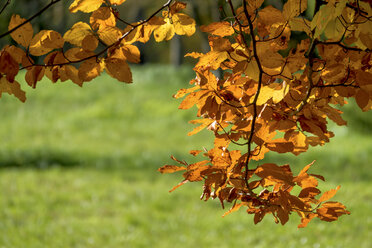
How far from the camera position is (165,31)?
60.5 inches

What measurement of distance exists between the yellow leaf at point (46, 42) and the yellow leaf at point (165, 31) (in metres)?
0.29

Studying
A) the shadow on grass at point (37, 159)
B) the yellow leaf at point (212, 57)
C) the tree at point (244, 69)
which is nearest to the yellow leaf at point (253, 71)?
the tree at point (244, 69)

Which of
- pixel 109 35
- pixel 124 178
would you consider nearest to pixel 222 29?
pixel 109 35

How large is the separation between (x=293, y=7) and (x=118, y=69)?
0.51m

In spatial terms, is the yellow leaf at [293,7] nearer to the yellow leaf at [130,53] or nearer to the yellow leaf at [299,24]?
the yellow leaf at [299,24]

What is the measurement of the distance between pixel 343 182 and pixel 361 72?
5312mm

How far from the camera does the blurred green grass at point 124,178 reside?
174 inches

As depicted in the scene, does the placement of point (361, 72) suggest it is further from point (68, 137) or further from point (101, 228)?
point (68, 137)

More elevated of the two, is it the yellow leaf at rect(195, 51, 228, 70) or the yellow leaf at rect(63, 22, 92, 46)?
the yellow leaf at rect(63, 22, 92, 46)

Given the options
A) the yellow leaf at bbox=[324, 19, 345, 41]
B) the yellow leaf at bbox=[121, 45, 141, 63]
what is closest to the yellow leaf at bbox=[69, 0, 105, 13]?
the yellow leaf at bbox=[121, 45, 141, 63]

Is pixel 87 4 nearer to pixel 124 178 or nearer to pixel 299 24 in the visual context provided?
pixel 299 24

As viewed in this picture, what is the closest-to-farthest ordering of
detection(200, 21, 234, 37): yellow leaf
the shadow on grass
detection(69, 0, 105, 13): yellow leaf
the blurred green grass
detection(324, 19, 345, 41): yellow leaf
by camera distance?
detection(324, 19, 345, 41): yellow leaf, detection(69, 0, 105, 13): yellow leaf, detection(200, 21, 234, 37): yellow leaf, the blurred green grass, the shadow on grass

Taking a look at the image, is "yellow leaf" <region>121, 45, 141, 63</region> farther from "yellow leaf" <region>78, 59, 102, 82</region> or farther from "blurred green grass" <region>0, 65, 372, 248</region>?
"blurred green grass" <region>0, 65, 372, 248</region>

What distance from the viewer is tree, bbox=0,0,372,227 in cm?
136
